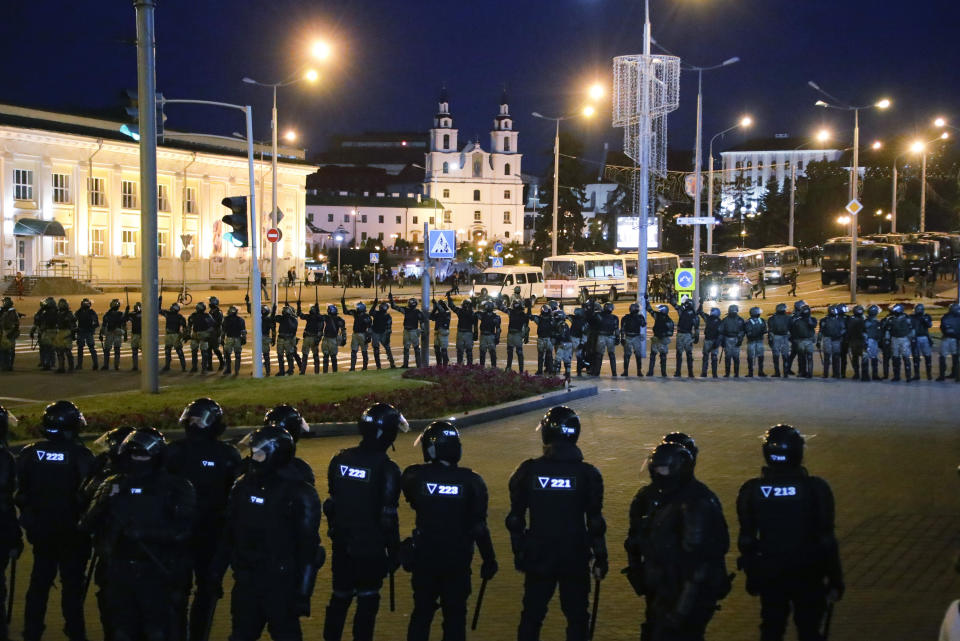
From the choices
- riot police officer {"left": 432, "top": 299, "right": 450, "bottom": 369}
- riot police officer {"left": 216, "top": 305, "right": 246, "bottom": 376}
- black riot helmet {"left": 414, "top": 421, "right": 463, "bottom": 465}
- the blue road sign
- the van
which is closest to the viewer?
black riot helmet {"left": 414, "top": 421, "right": 463, "bottom": 465}

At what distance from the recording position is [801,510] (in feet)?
19.6

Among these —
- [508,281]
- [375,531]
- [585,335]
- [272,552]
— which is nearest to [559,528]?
[375,531]

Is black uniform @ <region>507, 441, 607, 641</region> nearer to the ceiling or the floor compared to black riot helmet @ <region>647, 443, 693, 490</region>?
nearer to the floor

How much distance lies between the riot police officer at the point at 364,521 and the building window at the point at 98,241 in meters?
64.0

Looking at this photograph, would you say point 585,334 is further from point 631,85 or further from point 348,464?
point 348,464

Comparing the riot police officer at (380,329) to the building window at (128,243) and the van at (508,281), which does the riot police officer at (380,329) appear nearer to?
the van at (508,281)

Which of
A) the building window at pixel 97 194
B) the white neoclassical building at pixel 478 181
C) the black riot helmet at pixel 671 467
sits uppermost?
the white neoclassical building at pixel 478 181

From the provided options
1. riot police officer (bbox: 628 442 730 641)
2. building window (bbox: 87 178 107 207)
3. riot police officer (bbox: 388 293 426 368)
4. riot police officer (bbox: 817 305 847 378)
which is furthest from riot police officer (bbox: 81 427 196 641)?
building window (bbox: 87 178 107 207)

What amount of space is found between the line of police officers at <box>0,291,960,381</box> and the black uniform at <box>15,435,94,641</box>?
15.4 metres

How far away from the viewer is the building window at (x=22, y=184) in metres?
60.7

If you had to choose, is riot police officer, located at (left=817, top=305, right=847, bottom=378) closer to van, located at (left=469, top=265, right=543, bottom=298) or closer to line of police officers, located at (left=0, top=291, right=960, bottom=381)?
line of police officers, located at (left=0, top=291, right=960, bottom=381)

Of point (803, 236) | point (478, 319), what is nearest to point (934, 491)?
point (478, 319)

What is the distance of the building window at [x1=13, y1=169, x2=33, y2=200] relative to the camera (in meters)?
60.7

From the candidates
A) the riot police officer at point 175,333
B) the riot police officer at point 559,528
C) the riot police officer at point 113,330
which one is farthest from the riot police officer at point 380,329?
the riot police officer at point 559,528
